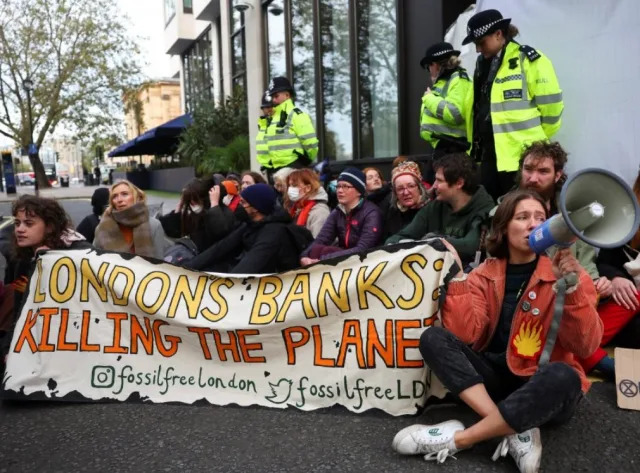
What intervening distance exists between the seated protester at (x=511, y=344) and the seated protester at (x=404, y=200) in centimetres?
179

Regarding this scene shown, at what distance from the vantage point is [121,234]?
4961 millimetres

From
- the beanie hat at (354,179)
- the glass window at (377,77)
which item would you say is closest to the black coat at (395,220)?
the beanie hat at (354,179)

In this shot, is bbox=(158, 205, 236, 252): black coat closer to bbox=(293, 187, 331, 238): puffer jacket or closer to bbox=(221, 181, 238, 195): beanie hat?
bbox=(293, 187, 331, 238): puffer jacket

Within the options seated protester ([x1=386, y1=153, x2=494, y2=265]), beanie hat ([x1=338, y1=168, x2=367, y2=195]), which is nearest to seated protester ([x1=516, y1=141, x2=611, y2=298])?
seated protester ([x1=386, y1=153, x2=494, y2=265])

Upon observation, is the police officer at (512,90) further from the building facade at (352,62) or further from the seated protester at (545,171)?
the building facade at (352,62)

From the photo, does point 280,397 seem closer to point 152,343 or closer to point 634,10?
point 152,343

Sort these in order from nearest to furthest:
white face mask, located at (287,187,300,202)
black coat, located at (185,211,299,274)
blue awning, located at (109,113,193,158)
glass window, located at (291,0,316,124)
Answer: black coat, located at (185,211,299,274) < white face mask, located at (287,187,300,202) < glass window, located at (291,0,316,124) < blue awning, located at (109,113,193,158)

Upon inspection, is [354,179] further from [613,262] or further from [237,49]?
[237,49]

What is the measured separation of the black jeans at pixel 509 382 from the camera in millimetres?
2355

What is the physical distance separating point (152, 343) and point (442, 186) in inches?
83.8

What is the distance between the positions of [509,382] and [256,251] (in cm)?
214

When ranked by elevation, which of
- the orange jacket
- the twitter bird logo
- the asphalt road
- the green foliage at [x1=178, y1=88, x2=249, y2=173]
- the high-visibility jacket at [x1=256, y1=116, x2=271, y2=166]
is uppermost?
the green foliage at [x1=178, y1=88, x2=249, y2=173]

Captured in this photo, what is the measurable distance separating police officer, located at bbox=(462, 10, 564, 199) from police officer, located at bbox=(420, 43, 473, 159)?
0.34 metres

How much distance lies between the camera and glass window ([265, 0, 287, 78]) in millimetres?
12125
